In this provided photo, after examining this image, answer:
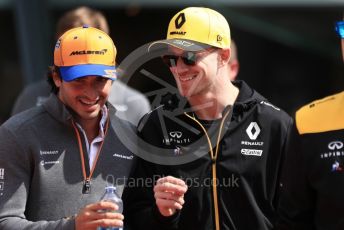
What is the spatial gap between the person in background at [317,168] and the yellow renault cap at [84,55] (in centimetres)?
124

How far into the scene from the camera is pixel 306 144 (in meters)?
3.45

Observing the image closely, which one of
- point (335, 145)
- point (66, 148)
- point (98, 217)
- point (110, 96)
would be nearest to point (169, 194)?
point (98, 217)

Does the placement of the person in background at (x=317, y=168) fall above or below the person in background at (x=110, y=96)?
below

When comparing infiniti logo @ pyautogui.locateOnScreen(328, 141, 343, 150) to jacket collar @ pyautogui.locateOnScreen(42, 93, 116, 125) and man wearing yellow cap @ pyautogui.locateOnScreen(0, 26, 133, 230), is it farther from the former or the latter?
jacket collar @ pyautogui.locateOnScreen(42, 93, 116, 125)

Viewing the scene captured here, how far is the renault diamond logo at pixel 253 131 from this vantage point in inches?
173

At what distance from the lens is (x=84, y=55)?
4.31 meters

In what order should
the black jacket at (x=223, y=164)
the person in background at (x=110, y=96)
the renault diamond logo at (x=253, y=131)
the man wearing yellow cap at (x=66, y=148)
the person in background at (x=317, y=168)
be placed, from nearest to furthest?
1. the person in background at (x=317, y=168)
2. the man wearing yellow cap at (x=66, y=148)
3. the black jacket at (x=223, y=164)
4. the renault diamond logo at (x=253, y=131)
5. the person in background at (x=110, y=96)

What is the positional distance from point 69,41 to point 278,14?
6.12 m

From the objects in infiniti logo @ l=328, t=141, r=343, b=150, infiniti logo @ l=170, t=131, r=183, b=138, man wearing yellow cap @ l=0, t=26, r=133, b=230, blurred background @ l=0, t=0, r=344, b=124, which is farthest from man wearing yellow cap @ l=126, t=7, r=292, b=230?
blurred background @ l=0, t=0, r=344, b=124

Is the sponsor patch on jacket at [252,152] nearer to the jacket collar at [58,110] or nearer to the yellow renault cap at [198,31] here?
the yellow renault cap at [198,31]

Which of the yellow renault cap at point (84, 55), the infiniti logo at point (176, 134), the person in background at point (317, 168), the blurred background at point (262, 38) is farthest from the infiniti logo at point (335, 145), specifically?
Answer: the blurred background at point (262, 38)

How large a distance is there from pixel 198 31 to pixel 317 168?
136 centimetres

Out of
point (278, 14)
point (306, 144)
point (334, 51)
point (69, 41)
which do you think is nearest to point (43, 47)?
point (278, 14)

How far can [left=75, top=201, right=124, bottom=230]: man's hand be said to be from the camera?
3803 millimetres
